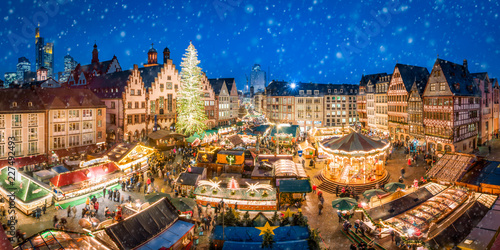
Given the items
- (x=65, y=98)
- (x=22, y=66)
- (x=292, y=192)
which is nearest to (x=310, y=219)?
(x=292, y=192)

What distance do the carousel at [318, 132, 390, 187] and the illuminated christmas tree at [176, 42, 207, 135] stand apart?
24169 millimetres

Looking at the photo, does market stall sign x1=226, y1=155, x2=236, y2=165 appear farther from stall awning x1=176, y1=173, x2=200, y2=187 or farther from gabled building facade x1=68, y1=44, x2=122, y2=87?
gabled building facade x1=68, y1=44, x2=122, y2=87

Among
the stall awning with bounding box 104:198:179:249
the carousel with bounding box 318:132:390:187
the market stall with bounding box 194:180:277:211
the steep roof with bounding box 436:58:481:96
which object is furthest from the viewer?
the steep roof with bounding box 436:58:481:96

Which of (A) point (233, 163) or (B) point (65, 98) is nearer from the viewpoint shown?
(A) point (233, 163)

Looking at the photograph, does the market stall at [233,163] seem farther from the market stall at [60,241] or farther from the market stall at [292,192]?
the market stall at [60,241]

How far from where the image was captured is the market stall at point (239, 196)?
20.2 m

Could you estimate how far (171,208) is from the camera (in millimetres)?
15031

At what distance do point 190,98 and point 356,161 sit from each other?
28905mm

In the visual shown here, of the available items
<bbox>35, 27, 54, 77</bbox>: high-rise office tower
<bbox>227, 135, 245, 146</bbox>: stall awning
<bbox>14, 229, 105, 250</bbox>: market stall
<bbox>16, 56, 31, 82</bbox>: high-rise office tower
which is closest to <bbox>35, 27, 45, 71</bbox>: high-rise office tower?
<bbox>35, 27, 54, 77</bbox>: high-rise office tower

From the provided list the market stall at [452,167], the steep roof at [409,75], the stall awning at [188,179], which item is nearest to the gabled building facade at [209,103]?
the steep roof at [409,75]

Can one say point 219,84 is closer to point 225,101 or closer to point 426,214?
point 225,101

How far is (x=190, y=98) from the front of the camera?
153 feet

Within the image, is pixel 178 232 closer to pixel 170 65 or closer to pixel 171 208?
pixel 171 208

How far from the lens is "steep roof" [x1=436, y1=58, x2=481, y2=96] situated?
36250mm
